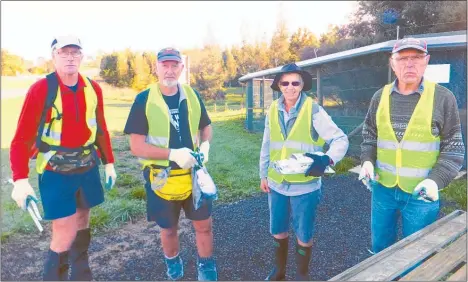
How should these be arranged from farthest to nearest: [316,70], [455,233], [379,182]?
1. [316,70]
2. [379,182]
3. [455,233]

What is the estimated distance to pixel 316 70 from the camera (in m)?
7.81

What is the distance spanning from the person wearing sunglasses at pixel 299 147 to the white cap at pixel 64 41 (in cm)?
136

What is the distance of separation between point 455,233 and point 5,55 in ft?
12.1

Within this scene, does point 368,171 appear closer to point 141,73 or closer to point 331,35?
point 141,73

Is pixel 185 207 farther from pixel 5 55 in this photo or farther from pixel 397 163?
pixel 5 55

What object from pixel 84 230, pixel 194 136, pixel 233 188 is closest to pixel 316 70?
pixel 233 188

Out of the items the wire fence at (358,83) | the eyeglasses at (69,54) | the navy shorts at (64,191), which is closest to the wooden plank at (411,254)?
the navy shorts at (64,191)

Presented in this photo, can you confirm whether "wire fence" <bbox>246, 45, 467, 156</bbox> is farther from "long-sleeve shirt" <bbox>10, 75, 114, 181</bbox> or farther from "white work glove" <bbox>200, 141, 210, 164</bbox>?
"long-sleeve shirt" <bbox>10, 75, 114, 181</bbox>

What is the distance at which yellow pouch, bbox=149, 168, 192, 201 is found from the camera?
8.48 ft

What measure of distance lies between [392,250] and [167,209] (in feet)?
4.88

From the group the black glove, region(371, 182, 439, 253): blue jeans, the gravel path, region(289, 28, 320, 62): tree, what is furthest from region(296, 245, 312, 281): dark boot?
region(289, 28, 320, 62): tree

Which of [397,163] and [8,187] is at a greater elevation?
[397,163]

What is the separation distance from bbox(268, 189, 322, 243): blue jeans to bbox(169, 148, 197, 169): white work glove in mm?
697

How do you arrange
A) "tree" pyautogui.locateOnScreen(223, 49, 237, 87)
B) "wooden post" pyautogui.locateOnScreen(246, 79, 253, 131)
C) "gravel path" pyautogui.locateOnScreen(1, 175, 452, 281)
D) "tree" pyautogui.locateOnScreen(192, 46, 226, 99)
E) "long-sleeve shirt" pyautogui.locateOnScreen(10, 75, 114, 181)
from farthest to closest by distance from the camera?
"wooden post" pyautogui.locateOnScreen(246, 79, 253, 131) → "tree" pyautogui.locateOnScreen(223, 49, 237, 87) → "tree" pyautogui.locateOnScreen(192, 46, 226, 99) → "gravel path" pyautogui.locateOnScreen(1, 175, 452, 281) → "long-sleeve shirt" pyautogui.locateOnScreen(10, 75, 114, 181)
